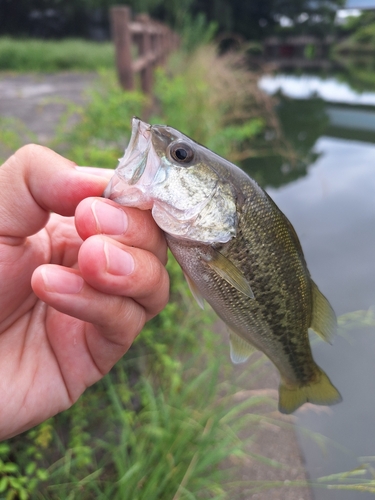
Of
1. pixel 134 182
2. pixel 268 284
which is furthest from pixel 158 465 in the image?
pixel 134 182

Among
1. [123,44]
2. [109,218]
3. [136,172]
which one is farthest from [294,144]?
[109,218]

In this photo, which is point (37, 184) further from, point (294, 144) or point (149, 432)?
point (294, 144)

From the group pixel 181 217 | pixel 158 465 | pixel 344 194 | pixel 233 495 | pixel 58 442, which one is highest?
pixel 181 217

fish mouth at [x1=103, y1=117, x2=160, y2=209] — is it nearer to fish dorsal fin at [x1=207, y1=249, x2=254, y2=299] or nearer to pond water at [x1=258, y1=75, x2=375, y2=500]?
fish dorsal fin at [x1=207, y1=249, x2=254, y2=299]

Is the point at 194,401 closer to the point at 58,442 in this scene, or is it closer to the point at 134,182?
the point at 58,442

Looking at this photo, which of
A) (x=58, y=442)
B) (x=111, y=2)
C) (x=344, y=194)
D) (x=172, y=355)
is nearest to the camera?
(x=58, y=442)

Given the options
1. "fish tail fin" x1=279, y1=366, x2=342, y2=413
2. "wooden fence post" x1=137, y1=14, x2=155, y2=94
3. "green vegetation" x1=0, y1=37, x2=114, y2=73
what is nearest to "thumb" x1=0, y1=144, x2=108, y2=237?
"fish tail fin" x1=279, y1=366, x2=342, y2=413

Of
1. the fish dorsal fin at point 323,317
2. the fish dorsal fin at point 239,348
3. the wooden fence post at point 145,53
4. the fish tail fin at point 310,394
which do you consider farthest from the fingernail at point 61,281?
the wooden fence post at point 145,53
